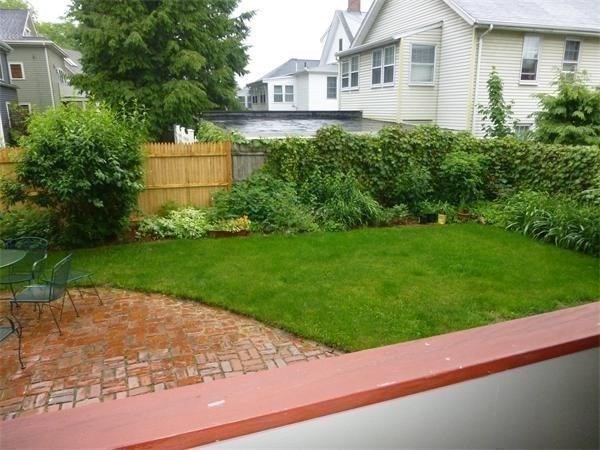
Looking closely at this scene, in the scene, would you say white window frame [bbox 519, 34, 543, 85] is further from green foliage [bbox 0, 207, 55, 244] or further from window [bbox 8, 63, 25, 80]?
window [bbox 8, 63, 25, 80]

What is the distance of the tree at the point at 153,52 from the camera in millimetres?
15180

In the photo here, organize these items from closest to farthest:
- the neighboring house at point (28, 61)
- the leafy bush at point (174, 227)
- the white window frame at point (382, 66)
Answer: the leafy bush at point (174, 227) → the white window frame at point (382, 66) → the neighboring house at point (28, 61)

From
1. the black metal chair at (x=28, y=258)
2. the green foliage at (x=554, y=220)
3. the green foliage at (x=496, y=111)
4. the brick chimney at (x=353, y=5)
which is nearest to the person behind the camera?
the black metal chair at (x=28, y=258)

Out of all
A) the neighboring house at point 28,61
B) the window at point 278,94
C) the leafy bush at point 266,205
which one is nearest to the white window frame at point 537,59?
the leafy bush at point 266,205

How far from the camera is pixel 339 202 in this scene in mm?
8633

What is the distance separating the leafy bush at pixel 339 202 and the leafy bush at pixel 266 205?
0.32 meters

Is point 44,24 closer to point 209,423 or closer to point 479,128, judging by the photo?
point 479,128

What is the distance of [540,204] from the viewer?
8195 millimetres

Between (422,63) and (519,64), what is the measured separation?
9.94ft

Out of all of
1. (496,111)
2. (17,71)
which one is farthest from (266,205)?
(17,71)

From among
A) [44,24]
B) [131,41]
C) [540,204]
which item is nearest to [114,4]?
[131,41]

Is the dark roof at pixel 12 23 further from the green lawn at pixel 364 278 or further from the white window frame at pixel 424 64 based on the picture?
the green lawn at pixel 364 278

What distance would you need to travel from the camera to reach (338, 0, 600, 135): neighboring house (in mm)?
13336

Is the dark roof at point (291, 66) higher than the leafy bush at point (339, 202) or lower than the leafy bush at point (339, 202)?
higher
